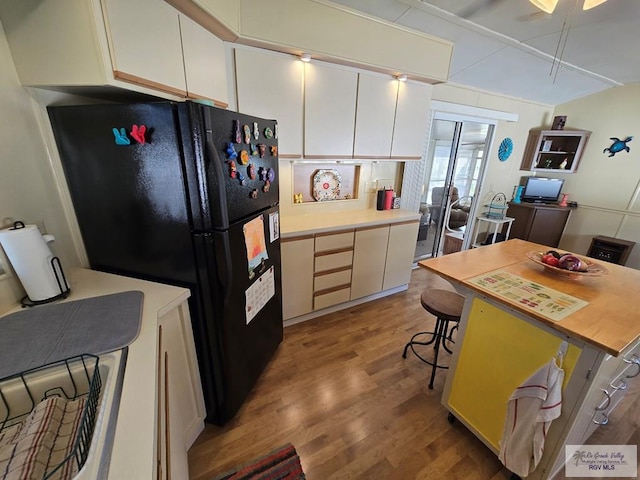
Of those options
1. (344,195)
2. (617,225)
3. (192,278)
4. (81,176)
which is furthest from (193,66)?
(617,225)

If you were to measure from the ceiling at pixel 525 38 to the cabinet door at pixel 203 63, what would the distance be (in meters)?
1.02

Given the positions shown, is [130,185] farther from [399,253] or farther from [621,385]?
[621,385]

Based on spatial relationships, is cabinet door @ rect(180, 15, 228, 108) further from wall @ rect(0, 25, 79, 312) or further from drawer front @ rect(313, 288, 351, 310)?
drawer front @ rect(313, 288, 351, 310)

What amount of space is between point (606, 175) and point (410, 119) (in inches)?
137

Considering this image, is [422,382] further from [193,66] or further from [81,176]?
[193,66]

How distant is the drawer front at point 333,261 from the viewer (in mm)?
2323

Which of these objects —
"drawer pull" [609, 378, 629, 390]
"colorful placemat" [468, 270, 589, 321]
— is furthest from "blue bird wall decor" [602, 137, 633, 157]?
"colorful placemat" [468, 270, 589, 321]

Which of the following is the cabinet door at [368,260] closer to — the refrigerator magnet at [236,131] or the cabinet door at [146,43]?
the refrigerator magnet at [236,131]

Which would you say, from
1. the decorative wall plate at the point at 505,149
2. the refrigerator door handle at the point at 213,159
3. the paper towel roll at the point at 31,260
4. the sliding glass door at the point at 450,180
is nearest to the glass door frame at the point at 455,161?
the sliding glass door at the point at 450,180

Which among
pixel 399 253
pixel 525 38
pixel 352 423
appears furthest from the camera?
pixel 399 253

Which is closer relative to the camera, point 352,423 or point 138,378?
point 138,378

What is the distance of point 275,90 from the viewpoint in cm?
193

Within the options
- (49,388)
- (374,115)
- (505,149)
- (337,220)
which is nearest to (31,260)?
(49,388)

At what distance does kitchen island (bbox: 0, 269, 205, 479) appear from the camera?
0.56 m
